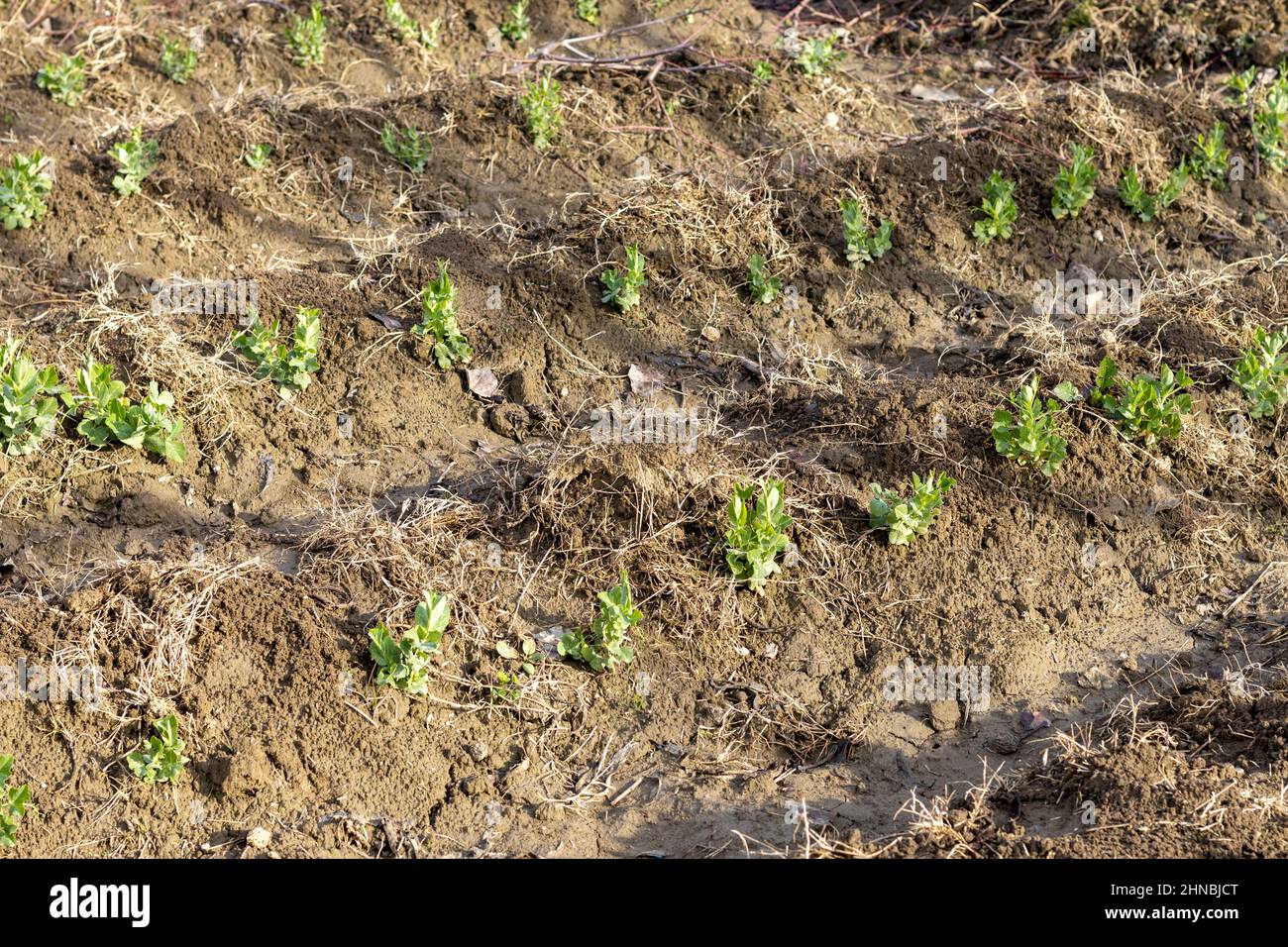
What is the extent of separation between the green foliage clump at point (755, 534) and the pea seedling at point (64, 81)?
4990 millimetres

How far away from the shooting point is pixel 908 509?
477cm

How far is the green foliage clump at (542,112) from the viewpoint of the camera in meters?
6.86

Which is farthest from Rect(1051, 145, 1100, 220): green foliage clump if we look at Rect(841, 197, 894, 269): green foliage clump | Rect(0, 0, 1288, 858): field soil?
Rect(841, 197, 894, 269): green foliage clump

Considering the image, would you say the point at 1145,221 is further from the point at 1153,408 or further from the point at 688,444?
the point at 688,444

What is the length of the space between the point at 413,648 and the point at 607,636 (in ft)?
2.16

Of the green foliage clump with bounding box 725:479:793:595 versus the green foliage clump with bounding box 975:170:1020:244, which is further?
the green foliage clump with bounding box 975:170:1020:244

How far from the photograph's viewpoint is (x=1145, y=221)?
6.61 m

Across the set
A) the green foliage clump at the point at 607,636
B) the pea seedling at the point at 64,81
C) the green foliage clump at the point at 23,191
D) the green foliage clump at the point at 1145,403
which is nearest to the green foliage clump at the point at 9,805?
the green foliage clump at the point at 607,636

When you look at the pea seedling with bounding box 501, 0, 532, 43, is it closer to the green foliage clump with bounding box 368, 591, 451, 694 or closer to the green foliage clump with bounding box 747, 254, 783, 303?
the green foliage clump with bounding box 747, 254, 783, 303

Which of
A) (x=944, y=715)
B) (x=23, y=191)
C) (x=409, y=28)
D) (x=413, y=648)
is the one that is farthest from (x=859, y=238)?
(x=23, y=191)

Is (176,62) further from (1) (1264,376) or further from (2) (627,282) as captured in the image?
(1) (1264,376)

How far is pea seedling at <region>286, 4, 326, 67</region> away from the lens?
765cm

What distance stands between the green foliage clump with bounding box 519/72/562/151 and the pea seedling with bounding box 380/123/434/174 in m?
0.56

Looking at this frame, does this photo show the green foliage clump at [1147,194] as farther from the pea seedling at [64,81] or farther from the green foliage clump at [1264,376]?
the pea seedling at [64,81]
